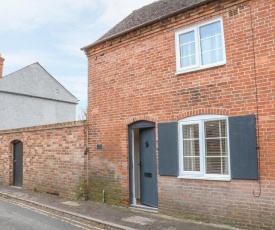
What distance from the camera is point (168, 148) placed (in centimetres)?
782

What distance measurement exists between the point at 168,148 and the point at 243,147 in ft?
6.72

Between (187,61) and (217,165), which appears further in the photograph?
(187,61)

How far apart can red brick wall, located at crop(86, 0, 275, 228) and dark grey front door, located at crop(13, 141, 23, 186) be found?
211 inches

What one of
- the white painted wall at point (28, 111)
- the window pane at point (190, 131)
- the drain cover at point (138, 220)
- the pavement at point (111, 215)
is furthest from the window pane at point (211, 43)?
the white painted wall at point (28, 111)

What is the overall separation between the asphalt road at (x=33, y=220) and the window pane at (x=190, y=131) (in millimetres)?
3192

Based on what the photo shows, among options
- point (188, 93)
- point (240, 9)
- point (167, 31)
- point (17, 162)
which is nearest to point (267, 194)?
point (188, 93)

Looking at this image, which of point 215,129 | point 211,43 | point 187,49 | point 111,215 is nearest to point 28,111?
point 111,215

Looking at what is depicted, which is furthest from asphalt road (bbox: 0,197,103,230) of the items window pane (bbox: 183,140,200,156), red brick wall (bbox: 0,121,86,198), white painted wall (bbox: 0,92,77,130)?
white painted wall (bbox: 0,92,77,130)

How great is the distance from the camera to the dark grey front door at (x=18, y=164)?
1358cm

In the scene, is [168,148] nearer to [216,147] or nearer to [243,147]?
[216,147]

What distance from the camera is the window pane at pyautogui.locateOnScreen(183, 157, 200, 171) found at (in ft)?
24.0

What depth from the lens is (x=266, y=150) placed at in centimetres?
617

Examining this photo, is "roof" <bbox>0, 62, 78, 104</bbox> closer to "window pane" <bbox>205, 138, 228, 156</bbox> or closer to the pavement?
the pavement

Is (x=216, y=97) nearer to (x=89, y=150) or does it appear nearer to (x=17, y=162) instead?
(x=89, y=150)
